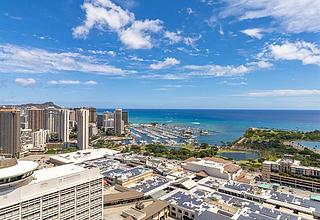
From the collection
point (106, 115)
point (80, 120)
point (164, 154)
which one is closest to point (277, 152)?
point (164, 154)

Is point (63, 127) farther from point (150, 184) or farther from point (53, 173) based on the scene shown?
point (53, 173)

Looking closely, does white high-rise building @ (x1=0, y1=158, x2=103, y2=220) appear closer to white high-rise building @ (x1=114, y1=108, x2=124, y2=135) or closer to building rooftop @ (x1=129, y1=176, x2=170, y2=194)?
building rooftop @ (x1=129, y1=176, x2=170, y2=194)

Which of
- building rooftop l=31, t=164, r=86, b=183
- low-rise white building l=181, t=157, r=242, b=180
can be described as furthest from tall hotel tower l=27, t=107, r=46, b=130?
building rooftop l=31, t=164, r=86, b=183

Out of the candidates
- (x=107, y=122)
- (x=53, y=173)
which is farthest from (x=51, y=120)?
(x=53, y=173)

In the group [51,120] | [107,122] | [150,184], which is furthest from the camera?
[107,122]

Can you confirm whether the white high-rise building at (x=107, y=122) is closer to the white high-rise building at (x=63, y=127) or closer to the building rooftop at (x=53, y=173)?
the white high-rise building at (x=63, y=127)

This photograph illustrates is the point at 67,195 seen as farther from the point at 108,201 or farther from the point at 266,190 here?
the point at 266,190

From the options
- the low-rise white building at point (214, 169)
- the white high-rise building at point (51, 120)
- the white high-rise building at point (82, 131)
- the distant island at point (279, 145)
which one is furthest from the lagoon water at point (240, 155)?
the white high-rise building at point (51, 120)
